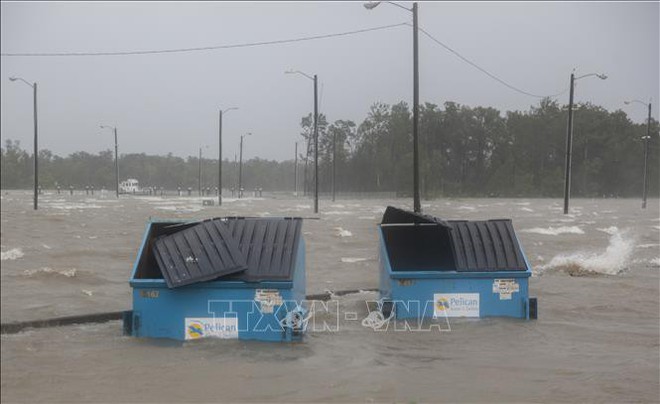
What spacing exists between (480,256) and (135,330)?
14.1 feet

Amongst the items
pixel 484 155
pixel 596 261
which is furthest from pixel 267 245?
pixel 484 155

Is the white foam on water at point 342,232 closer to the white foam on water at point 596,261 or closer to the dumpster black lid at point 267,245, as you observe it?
the white foam on water at point 596,261

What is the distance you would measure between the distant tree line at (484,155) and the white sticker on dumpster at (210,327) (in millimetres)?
81495

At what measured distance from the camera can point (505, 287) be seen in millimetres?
8766

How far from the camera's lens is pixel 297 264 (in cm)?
779

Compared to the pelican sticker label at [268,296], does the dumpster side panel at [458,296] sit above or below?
below

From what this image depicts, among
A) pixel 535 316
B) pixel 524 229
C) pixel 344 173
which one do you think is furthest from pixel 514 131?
pixel 535 316

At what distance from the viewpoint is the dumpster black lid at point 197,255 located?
7219 millimetres

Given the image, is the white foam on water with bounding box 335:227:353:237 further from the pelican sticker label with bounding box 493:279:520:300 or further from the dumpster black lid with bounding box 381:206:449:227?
the pelican sticker label with bounding box 493:279:520:300

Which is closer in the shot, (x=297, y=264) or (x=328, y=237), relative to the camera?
(x=297, y=264)

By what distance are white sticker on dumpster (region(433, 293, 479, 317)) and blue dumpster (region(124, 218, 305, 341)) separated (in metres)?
2.01

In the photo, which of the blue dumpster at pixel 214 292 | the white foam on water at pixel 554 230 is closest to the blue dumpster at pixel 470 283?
the blue dumpster at pixel 214 292

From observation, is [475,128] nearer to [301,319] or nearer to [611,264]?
[611,264]

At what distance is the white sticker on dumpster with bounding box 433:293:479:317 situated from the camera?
28.6ft
